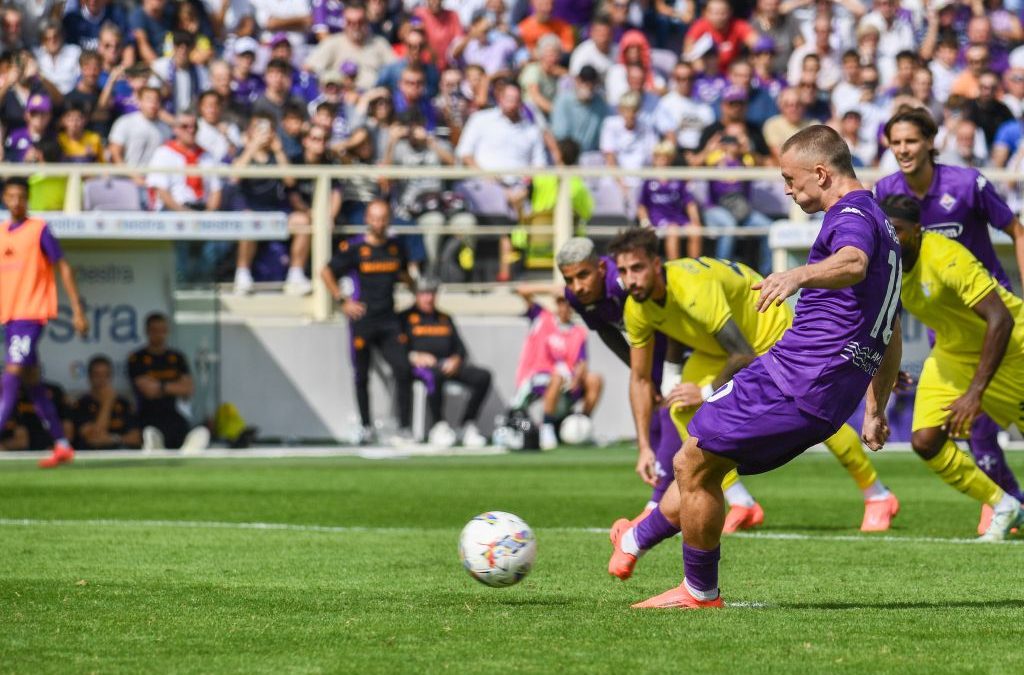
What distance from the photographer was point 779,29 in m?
23.0

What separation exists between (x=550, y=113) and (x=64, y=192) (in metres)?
Answer: 6.09

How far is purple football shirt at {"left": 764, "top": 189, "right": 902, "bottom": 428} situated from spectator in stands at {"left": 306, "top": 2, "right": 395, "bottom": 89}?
1494 cm

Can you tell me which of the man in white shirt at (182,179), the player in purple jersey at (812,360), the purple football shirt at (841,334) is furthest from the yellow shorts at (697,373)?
the man in white shirt at (182,179)

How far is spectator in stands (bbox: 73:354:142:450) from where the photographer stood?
1784 cm

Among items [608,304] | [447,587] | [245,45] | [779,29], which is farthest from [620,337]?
[779,29]

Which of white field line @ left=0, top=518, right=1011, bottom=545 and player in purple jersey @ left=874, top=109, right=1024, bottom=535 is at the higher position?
player in purple jersey @ left=874, top=109, right=1024, bottom=535

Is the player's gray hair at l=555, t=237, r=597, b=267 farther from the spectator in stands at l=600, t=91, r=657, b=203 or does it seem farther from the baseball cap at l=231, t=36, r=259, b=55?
the baseball cap at l=231, t=36, r=259, b=55

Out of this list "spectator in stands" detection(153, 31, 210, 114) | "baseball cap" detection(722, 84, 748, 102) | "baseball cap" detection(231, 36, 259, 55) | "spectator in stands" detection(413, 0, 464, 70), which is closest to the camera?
"baseball cap" detection(722, 84, 748, 102)

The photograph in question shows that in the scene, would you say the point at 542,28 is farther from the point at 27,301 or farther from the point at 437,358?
the point at 27,301

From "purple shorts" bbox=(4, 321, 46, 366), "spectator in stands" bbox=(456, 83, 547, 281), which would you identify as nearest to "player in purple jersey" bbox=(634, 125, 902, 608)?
"purple shorts" bbox=(4, 321, 46, 366)

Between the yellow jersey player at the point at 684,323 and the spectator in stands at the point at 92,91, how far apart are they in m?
11.2

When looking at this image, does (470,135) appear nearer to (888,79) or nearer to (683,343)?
(888,79)

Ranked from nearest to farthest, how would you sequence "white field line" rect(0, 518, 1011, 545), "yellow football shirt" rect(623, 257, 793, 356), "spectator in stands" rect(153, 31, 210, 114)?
"yellow football shirt" rect(623, 257, 793, 356) → "white field line" rect(0, 518, 1011, 545) → "spectator in stands" rect(153, 31, 210, 114)

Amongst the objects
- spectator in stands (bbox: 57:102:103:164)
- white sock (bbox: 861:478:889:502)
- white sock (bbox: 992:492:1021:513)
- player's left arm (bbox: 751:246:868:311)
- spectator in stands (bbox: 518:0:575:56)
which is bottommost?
white sock (bbox: 861:478:889:502)
